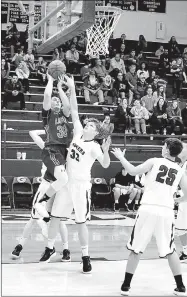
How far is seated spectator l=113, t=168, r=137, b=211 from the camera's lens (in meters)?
11.4

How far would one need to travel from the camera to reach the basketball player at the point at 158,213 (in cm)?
445

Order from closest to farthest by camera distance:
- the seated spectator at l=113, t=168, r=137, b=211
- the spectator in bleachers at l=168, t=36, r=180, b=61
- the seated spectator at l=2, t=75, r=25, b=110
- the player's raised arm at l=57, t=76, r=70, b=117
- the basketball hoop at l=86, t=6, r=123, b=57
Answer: the player's raised arm at l=57, t=76, r=70, b=117, the basketball hoop at l=86, t=6, r=123, b=57, the seated spectator at l=113, t=168, r=137, b=211, the seated spectator at l=2, t=75, r=25, b=110, the spectator in bleachers at l=168, t=36, r=180, b=61

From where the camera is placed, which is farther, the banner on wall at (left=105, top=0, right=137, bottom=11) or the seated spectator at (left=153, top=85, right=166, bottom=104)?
the banner on wall at (left=105, top=0, right=137, bottom=11)

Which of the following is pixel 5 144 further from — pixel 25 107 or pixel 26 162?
pixel 25 107

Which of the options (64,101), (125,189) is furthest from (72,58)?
(64,101)

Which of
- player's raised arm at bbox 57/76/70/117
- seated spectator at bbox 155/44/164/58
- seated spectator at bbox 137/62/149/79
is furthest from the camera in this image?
seated spectator at bbox 155/44/164/58

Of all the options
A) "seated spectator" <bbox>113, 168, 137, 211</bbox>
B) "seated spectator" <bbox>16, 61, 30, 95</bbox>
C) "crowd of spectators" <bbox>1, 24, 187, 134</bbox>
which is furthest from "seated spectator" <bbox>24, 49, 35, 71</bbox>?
"seated spectator" <bbox>113, 168, 137, 211</bbox>

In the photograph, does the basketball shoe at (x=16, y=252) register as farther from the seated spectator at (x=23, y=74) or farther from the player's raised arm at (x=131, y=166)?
A: the seated spectator at (x=23, y=74)

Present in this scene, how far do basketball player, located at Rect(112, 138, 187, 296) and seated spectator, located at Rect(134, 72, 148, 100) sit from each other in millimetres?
10642

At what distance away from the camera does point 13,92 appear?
1343 cm

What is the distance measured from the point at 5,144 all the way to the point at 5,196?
1.37 m

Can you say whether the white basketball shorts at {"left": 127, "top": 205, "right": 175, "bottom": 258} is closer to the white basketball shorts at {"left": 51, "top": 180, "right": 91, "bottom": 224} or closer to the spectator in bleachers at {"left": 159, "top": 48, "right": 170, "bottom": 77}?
the white basketball shorts at {"left": 51, "top": 180, "right": 91, "bottom": 224}

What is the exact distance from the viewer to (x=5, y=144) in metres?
12.0

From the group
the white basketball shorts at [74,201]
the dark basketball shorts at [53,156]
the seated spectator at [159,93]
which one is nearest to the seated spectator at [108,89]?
the seated spectator at [159,93]
